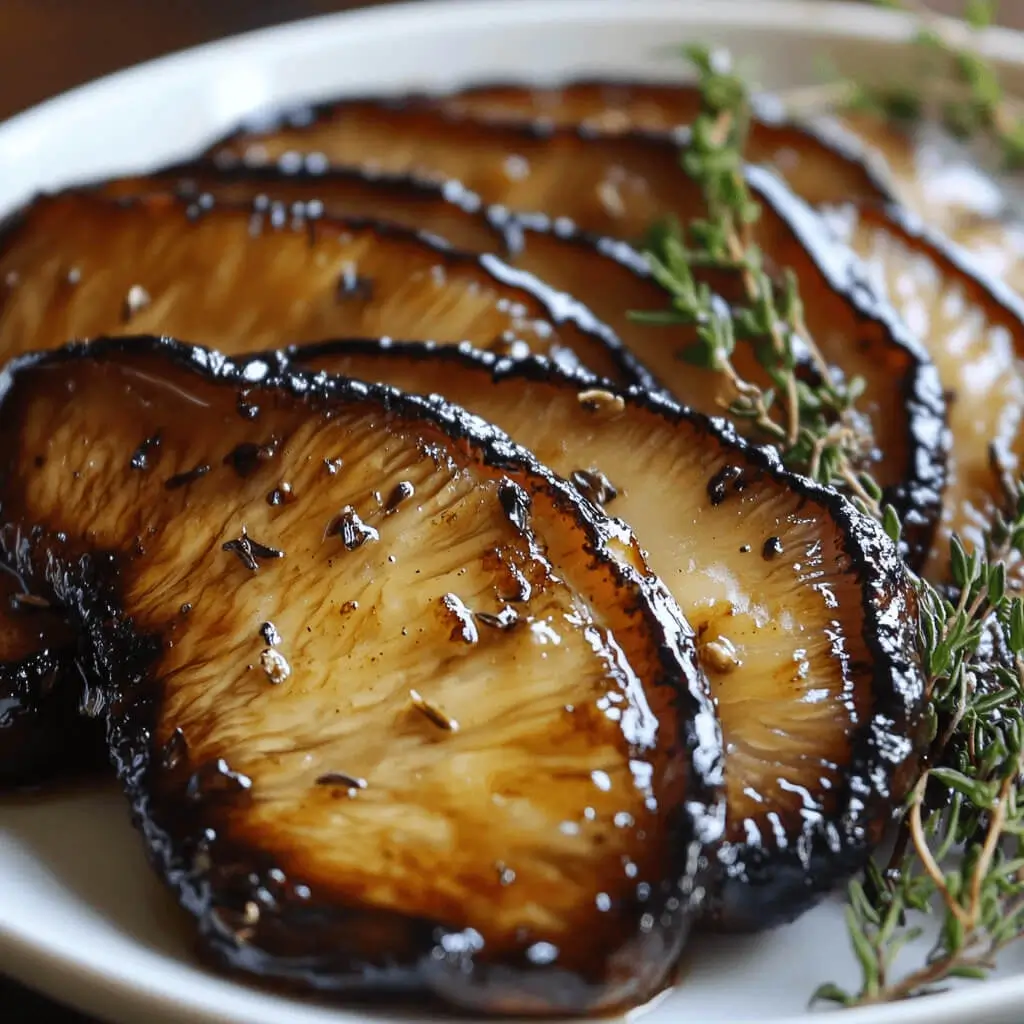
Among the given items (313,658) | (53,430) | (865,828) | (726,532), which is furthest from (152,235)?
(865,828)

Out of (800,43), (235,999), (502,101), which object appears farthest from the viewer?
(800,43)

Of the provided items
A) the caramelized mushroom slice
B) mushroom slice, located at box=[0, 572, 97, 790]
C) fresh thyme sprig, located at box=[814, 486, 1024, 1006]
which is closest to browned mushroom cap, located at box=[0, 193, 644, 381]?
the caramelized mushroom slice

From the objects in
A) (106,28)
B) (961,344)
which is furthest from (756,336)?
(106,28)

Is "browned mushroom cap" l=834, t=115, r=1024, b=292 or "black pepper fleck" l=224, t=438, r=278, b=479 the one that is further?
"browned mushroom cap" l=834, t=115, r=1024, b=292

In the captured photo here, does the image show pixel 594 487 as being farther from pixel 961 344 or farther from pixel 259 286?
pixel 961 344

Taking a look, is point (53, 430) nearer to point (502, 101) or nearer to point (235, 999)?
point (235, 999)

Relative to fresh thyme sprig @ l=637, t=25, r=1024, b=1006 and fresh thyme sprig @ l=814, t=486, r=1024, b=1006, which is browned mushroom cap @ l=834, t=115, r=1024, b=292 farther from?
fresh thyme sprig @ l=814, t=486, r=1024, b=1006

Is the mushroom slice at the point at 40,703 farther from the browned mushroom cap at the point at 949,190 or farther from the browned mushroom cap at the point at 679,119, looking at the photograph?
the browned mushroom cap at the point at 949,190
